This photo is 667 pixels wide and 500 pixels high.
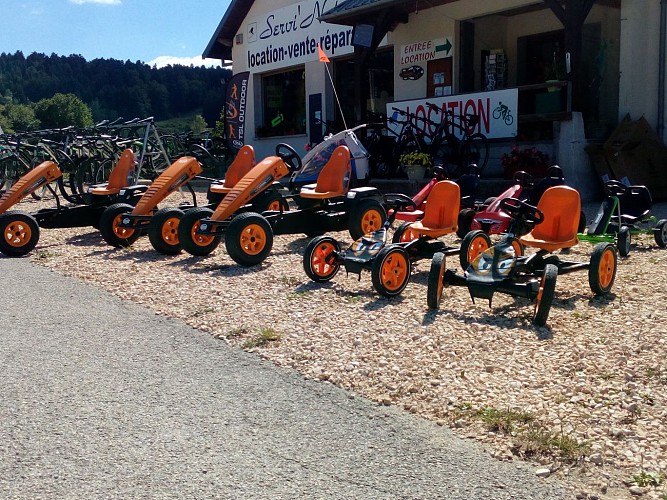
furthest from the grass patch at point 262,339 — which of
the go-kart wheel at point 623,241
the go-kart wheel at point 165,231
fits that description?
the go-kart wheel at point 623,241

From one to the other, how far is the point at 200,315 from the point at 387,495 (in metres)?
3.04

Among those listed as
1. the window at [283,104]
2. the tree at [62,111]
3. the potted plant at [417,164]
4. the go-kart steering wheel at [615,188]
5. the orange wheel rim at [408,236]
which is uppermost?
the tree at [62,111]

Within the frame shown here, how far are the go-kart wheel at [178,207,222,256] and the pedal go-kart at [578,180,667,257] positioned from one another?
3.77 metres

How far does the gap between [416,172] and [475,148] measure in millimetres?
1119

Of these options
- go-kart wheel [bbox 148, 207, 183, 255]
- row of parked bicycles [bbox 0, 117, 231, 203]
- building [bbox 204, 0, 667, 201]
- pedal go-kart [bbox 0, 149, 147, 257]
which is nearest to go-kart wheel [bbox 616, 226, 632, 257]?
Answer: building [bbox 204, 0, 667, 201]

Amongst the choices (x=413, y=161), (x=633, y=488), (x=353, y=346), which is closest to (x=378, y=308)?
(x=353, y=346)

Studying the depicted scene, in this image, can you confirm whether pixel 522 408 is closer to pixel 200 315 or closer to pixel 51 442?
pixel 51 442

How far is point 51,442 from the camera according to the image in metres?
3.16

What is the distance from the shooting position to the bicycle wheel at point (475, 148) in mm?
12336

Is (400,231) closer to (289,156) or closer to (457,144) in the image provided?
(289,156)

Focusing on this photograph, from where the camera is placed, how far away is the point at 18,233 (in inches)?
335

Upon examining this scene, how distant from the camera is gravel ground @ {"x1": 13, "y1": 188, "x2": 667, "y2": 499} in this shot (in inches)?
121

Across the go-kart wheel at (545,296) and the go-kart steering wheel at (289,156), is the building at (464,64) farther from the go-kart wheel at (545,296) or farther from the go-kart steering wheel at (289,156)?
the go-kart wheel at (545,296)

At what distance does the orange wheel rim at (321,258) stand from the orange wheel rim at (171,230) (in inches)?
90.0
